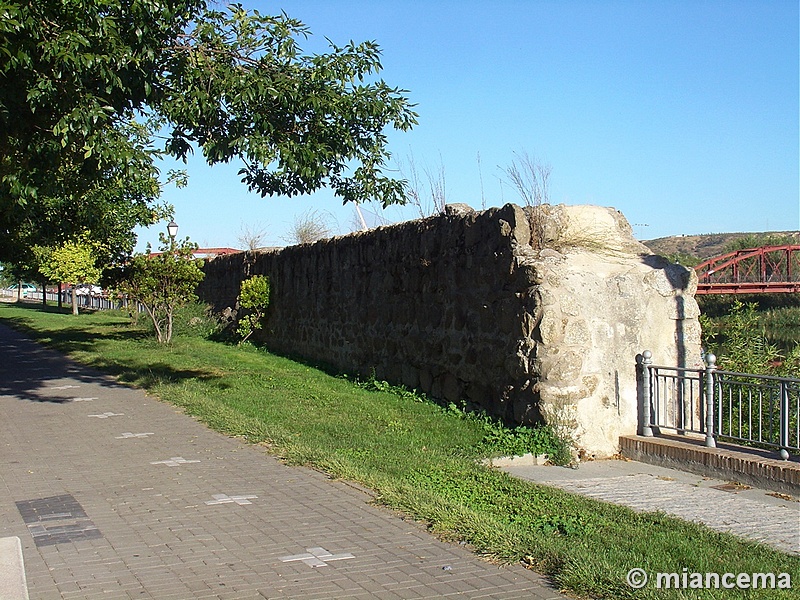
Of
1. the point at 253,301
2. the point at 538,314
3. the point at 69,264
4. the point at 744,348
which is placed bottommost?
the point at 744,348

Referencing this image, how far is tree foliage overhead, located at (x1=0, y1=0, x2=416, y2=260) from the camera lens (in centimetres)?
863

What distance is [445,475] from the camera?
7164mm

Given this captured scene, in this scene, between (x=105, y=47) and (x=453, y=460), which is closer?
(x=453, y=460)

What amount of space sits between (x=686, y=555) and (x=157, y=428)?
6454 millimetres

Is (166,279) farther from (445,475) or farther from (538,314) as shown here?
(445,475)

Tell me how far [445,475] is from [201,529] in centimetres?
220

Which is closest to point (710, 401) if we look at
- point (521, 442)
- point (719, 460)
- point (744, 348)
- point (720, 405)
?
point (720, 405)

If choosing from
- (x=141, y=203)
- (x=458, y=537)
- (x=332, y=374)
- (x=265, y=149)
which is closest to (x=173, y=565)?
(x=458, y=537)

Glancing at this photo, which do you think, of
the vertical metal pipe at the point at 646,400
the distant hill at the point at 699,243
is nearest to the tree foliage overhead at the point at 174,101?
the vertical metal pipe at the point at 646,400

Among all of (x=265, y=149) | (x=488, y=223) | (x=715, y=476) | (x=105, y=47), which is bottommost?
(x=715, y=476)

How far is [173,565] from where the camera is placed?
5.08 meters

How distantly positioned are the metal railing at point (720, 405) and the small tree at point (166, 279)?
510 inches

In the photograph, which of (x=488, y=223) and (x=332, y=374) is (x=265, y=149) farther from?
(x=332, y=374)

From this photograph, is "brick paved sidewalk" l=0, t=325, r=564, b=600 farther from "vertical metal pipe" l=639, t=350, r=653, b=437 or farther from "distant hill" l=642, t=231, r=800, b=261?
"distant hill" l=642, t=231, r=800, b=261
